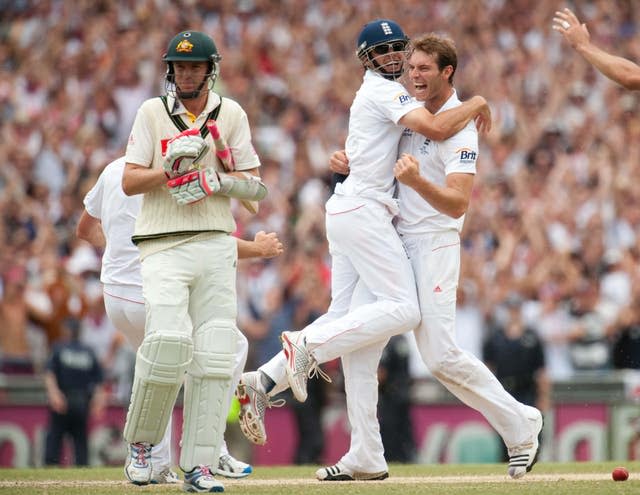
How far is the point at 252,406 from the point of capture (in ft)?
29.6

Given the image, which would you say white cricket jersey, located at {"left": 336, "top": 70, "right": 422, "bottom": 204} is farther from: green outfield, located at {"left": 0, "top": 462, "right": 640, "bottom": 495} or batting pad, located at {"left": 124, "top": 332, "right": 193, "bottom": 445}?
green outfield, located at {"left": 0, "top": 462, "right": 640, "bottom": 495}

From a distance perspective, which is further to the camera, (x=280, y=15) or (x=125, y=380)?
(x=280, y=15)

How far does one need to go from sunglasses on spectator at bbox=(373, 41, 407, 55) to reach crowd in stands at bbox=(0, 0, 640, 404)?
19.9 ft

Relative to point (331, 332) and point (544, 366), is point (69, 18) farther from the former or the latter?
point (331, 332)

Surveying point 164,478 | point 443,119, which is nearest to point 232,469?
point 164,478

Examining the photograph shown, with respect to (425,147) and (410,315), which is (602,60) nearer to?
(425,147)

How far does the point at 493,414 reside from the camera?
913cm

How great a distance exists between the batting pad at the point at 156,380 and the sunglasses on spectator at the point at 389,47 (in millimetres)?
2386

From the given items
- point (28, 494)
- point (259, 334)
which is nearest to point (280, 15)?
point (259, 334)

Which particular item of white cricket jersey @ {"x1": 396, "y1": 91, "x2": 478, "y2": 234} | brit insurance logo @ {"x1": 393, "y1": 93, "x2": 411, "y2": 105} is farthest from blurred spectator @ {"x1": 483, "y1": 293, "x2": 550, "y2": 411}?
brit insurance logo @ {"x1": 393, "y1": 93, "x2": 411, "y2": 105}

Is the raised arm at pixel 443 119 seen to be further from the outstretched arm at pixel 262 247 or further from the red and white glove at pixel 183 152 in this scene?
the red and white glove at pixel 183 152

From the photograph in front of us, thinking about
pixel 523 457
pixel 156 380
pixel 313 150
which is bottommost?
pixel 523 457

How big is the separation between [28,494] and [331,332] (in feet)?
7.03

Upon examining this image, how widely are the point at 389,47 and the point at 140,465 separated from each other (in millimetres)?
3129
